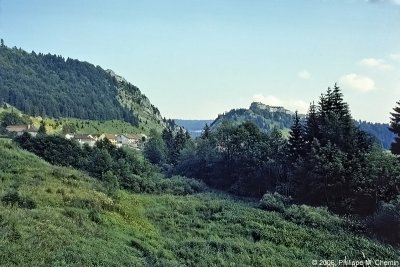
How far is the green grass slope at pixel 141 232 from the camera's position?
21.0 metres

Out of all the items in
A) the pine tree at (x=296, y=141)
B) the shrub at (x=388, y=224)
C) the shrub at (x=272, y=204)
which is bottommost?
the shrub at (x=272, y=204)

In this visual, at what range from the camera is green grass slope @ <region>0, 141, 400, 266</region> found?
20984mm

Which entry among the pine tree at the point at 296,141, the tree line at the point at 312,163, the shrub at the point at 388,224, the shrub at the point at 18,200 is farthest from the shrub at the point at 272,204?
the shrub at the point at 18,200

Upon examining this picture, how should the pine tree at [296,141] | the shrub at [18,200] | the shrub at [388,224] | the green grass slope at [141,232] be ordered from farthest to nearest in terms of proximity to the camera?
the pine tree at [296,141], the shrub at [388,224], the shrub at [18,200], the green grass slope at [141,232]

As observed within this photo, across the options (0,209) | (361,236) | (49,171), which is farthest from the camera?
(49,171)

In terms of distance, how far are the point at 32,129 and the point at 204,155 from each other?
100041mm

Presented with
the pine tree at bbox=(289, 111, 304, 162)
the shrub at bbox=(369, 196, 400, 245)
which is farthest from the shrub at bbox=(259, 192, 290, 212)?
the pine tree at bbox=(289, 111, 304, 162)

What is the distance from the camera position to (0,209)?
2448cm

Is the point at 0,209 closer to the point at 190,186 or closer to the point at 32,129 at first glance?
the point at 190,186

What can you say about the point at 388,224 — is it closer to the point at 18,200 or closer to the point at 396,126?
the point at 396,126

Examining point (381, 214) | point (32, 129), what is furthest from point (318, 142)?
point (32, 129)

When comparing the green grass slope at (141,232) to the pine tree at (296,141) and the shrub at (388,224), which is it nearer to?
the shrub at (388,224)

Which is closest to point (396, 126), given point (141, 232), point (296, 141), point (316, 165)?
point (316, 165)

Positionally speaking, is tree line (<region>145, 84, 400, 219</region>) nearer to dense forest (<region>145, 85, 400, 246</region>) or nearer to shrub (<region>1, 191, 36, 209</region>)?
dense forest (<region>145, 85, 400, 246</region>)
